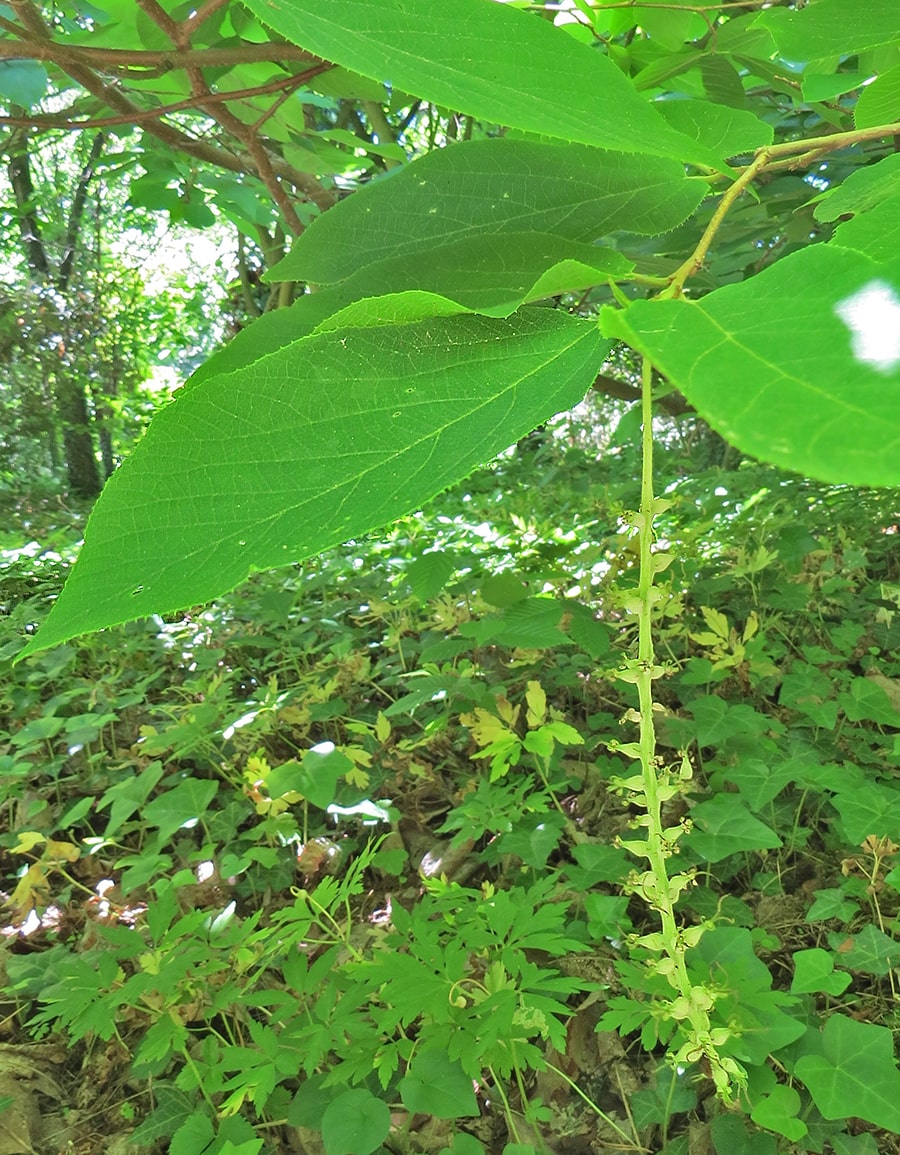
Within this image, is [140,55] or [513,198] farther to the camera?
[140,55]

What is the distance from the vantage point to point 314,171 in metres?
1.08

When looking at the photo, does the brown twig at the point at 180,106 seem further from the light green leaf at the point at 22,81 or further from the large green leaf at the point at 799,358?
the large green leaf at the point at 799,358

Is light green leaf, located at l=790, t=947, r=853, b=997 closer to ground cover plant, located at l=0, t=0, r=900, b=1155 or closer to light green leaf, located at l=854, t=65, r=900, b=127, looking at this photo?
ground cover plant, located at l=0, t=0, r=900, b=1155

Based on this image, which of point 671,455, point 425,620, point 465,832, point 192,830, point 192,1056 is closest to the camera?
point 192,1056

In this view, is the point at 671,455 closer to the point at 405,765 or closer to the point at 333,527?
the point at 405,765

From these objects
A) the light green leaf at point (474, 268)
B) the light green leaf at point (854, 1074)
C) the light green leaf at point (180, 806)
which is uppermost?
the light green leaf at point (474, 268)

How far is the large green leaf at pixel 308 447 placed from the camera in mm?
252

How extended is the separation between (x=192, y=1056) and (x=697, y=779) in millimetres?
879

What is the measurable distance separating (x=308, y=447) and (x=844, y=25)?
0.47 m

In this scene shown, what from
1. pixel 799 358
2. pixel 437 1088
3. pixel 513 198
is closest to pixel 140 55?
pixel 513 198

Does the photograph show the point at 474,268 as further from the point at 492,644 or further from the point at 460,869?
the point at 492,644

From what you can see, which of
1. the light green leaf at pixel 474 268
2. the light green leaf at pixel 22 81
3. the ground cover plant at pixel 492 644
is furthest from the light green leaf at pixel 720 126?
the light green leaf at pixel 22 81

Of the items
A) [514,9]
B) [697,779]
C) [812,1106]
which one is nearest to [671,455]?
[697,779]

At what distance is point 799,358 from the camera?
0.61 ft
